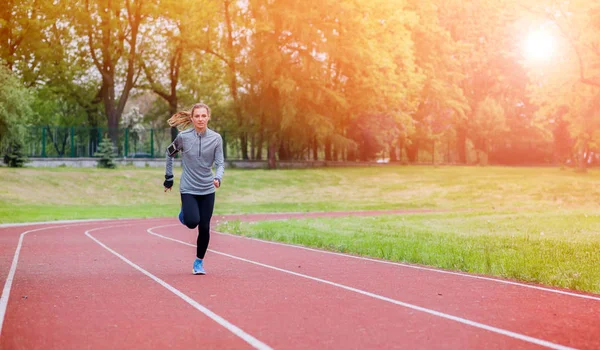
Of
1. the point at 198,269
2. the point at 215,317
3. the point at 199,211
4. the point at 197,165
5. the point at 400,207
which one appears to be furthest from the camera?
the point at 400,207

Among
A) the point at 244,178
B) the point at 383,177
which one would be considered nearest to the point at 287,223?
the point at 244,178

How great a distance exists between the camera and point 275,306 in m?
7.89

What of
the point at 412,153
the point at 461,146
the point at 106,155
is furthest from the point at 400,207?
the point at 461,146

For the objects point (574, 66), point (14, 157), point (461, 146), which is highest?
point (574, 66)

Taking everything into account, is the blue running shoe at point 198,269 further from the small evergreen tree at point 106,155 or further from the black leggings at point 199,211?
the small evergreen tree at point 106,155

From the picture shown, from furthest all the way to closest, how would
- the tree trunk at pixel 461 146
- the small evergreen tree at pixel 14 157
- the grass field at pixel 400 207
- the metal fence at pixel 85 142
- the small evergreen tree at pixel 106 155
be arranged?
1. the tree trunk at pixel 461 146
2. the metal fence at pixel 85 142
3. the small evergreen tree at pixel 106 155
4. the small evergreen tree at pixel 14 157
5. the grass field at pixel 400 207

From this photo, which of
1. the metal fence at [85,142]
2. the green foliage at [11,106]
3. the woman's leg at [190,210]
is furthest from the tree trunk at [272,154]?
the woman's leg at [190,210]

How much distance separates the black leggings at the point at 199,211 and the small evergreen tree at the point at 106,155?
33.8 meters

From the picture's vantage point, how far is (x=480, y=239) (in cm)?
1545

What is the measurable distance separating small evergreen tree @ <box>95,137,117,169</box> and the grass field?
1582 mm

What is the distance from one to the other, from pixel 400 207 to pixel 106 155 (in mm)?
19403

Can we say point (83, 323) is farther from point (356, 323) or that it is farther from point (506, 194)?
point (506, 194)

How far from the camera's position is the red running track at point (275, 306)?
20.6ft

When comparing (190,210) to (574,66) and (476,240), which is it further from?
(574,66)
